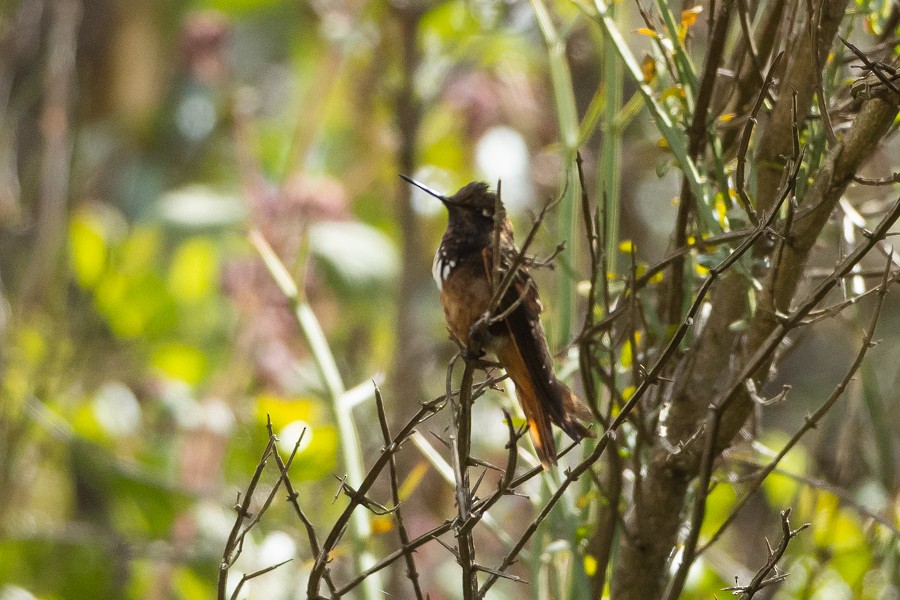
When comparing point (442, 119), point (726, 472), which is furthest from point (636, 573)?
point (442, 119)

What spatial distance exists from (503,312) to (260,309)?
326cm

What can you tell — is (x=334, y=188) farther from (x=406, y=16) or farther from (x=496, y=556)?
(x=496, y=556)

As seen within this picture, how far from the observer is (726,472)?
2.27 meters

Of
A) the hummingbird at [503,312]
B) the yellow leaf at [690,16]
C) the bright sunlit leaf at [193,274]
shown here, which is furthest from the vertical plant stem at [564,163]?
the bright sunlit leaf at [193,274]

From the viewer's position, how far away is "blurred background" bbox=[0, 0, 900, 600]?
4.02 metres

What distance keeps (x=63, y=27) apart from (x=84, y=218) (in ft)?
3.11

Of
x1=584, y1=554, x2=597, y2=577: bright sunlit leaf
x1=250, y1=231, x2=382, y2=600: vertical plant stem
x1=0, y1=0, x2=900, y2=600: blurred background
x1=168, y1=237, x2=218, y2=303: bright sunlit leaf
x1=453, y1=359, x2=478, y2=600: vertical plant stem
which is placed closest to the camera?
x1=453, y1=359, x2=478, y2=600: vertical plant stem

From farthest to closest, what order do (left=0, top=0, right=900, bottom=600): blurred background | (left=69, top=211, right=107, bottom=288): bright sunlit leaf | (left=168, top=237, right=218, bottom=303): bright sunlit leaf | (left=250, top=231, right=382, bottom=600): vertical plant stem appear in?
(left=168, top=237, right=218, bottom=303): bright sunlit leaf
(left=69, top=211, right=107, bottom=288): bright sunlit leaf
(left=0, top=0, right=900, bottom=600): blurred background
(left=250, top=231, right=382, bottom=600): vertical plant stem

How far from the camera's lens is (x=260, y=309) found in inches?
197

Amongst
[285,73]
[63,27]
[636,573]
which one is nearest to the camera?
[636,573]

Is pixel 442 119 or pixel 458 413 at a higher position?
pixel 442 119

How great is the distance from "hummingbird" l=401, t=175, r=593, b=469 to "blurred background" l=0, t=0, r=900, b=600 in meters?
0.40

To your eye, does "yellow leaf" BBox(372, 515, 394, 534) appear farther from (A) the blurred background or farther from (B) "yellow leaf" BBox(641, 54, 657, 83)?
(B) "yellow leaf" BBox(641, 54, 657, 83)

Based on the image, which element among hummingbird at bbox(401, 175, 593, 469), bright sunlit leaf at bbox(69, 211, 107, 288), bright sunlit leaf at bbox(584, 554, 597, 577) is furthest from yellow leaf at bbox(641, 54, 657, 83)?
bright sunlit leaf at bbox(69, 211, 107, 288)
